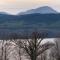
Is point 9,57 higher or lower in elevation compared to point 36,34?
lower

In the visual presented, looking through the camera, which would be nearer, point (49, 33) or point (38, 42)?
point (38, 42)

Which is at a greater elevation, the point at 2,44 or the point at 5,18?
the point at 5,18

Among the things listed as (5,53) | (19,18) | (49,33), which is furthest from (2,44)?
(49,33)

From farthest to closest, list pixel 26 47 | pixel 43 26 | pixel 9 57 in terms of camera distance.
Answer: pixel 43 26 < pixel 9 57 < pixel 26 47

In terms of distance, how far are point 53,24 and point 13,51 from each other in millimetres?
2135

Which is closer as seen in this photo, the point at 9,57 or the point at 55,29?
the point at 9,57

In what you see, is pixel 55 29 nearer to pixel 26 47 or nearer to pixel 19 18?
pixel 19 18

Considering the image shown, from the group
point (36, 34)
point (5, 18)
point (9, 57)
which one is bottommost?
point (9, 57)

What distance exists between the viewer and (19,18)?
11.3 meters

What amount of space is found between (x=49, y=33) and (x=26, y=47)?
1.94 m

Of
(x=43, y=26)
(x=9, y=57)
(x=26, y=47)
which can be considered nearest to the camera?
(x=26, y=47)

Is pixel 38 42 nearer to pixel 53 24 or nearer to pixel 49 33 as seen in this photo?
pixel 49 33

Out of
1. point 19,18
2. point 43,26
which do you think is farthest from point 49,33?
point 19,18

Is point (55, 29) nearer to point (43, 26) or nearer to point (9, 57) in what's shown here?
point (43, 26)
